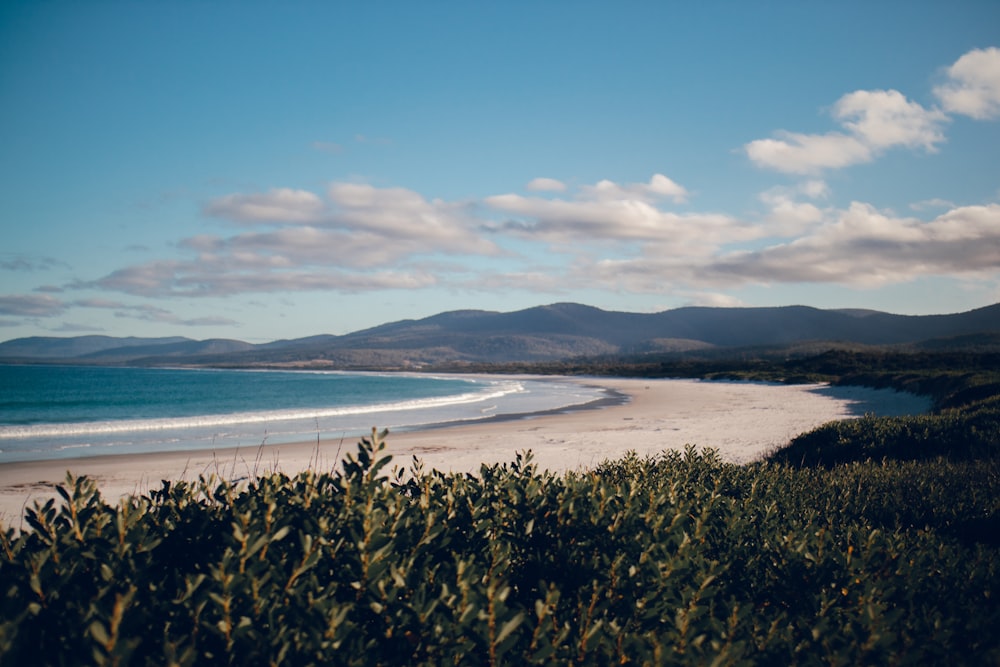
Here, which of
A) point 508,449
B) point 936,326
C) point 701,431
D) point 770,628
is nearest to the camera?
point 770,628

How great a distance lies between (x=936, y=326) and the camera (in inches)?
6796

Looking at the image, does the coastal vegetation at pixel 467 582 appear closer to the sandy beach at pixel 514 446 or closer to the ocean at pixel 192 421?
the sandy beach at pixel 514 446

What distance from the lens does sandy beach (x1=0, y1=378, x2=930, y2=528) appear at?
12840 millimetres

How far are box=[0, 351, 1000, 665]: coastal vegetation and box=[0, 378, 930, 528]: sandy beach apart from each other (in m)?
5.18

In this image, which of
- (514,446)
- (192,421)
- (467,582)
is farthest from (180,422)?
(467,582)

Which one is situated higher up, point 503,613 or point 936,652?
point 503,613

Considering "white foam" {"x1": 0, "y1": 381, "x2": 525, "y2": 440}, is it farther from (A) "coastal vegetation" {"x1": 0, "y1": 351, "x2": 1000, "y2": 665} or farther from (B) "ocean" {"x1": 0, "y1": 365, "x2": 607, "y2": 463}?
(A) "coastal vegetation" {"x1": 0, "y1": 351, "x2": 1000, "y2": 665}

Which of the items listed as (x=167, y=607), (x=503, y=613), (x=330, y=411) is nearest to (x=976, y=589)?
(x=503, y=613)

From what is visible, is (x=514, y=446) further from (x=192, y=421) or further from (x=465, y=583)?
(x=192, y=421)

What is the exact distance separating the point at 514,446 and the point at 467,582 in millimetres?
14544

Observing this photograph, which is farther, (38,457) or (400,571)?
(38,457)

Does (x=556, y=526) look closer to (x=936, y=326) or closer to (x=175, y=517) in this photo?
(x=175, y=517)

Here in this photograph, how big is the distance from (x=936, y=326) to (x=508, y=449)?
678ft

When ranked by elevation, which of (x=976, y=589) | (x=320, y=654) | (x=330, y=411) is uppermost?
(x=320, y=654)
